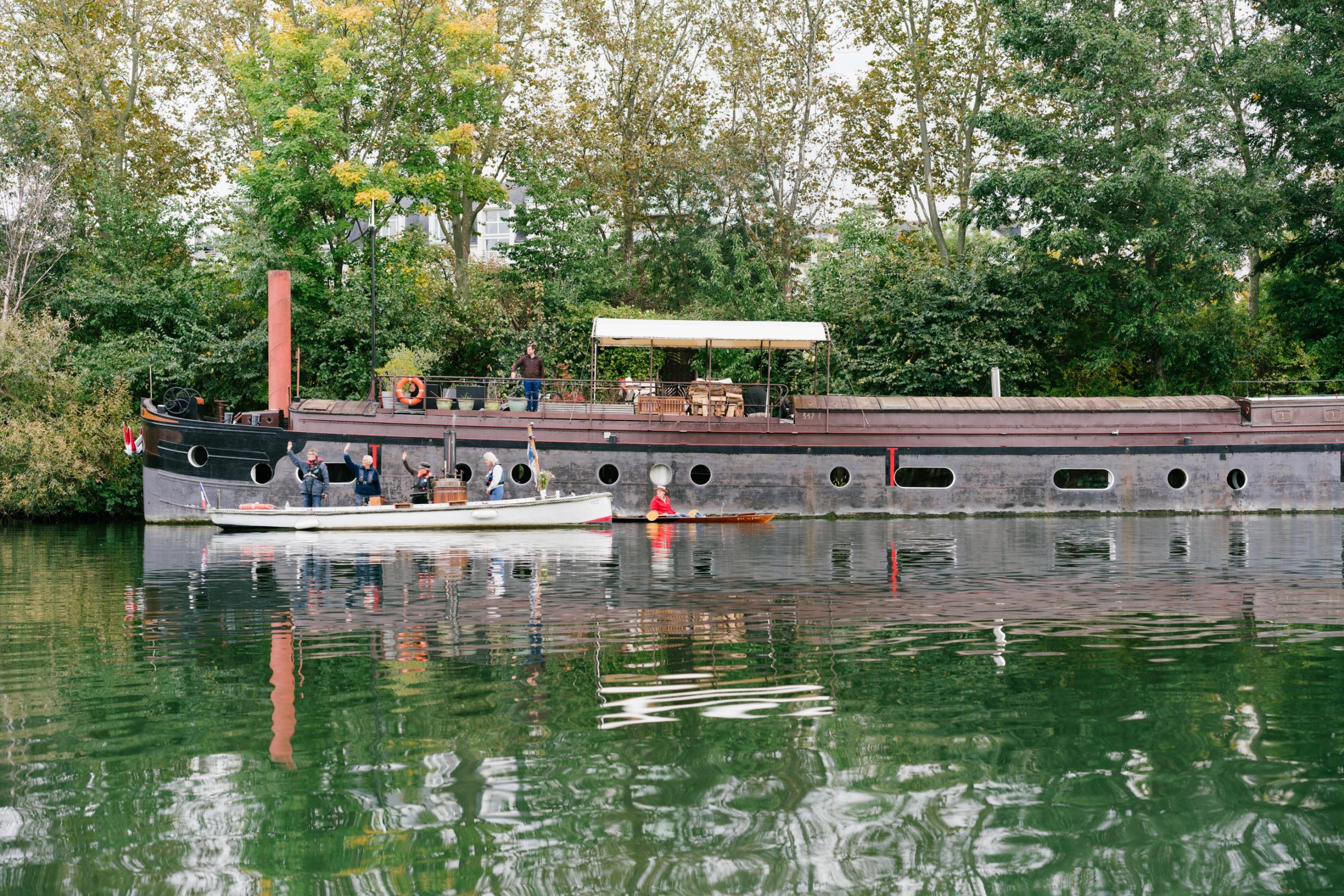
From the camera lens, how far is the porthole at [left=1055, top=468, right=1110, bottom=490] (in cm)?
2839

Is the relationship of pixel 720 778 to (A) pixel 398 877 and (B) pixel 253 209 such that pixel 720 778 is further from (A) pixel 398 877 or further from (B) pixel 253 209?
(B) pixel 253 209

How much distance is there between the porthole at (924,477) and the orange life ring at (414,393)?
10.8 metres

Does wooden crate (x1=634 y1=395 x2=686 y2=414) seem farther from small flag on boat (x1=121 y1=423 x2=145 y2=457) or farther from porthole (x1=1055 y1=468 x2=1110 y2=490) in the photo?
small flag on boat (x1=121 y1=423 x2=145 y2=457)

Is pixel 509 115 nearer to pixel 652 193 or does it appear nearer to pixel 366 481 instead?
pixel 652 193

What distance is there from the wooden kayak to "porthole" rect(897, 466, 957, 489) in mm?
3420

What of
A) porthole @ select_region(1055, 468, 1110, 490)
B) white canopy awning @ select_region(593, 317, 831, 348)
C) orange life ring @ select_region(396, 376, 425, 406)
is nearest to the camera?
white canopy awning @ select_region(593, 317, 831, 348)

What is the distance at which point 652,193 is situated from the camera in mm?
40438


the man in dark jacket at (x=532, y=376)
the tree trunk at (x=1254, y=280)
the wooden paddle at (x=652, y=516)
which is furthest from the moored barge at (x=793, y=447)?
the tree trunk at (x=1254, y=280)

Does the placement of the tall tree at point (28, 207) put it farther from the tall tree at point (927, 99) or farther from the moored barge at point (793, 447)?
the tall tree at point (927, 99)

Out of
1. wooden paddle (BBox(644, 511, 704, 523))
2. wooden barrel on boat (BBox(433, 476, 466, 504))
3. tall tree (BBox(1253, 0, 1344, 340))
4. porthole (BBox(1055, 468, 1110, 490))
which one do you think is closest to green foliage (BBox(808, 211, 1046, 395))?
porthole (BBox(1055, 468, 1110, 490))

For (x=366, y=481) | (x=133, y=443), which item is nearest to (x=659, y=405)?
(x=366, y=481)

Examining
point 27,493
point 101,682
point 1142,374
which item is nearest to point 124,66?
point 27,493

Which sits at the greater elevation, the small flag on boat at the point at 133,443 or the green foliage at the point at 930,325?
the green foliage at the point at 930,325

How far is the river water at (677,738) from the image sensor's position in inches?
207
